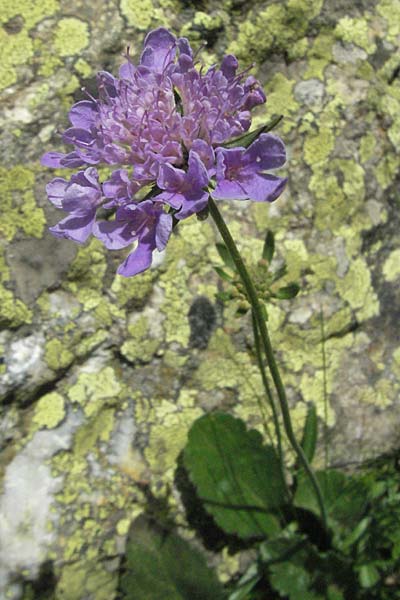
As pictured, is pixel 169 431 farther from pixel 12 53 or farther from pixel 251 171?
pixel 12 53

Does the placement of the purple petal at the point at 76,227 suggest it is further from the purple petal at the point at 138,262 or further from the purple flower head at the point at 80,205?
the purple petal at the point at 138,262

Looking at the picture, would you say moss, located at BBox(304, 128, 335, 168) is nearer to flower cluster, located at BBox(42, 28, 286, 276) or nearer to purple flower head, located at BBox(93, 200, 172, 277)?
flower cluster, located at BBox(42, 28, 286, 276)

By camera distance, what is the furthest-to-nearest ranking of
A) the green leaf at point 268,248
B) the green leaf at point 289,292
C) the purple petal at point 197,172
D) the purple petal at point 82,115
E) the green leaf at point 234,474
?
the green leaf at point 234,474, the green leaf at point 268,248, the green leaf at point 289,292, the purple petal at point 82,115, the purple petal at point 197,172

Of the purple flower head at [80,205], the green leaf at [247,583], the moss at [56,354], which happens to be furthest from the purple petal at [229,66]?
the green leaf at [247,583]

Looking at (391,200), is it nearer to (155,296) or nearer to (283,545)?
(155,296)

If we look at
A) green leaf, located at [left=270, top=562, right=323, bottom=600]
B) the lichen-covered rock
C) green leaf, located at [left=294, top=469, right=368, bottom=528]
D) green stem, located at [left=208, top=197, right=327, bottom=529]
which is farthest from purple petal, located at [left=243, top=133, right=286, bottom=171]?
green leaf, located at [left=270, top=562, right=323, bottom=600]

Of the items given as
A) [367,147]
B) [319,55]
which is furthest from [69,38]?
[367,147]

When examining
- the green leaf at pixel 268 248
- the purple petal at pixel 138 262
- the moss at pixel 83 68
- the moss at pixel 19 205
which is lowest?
the moss at pixel 19 205
